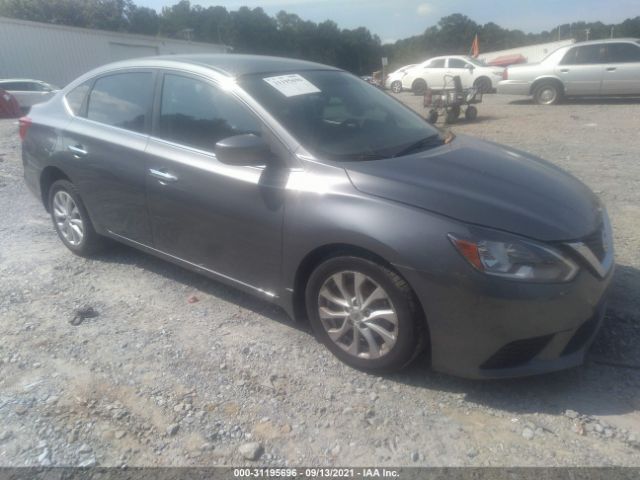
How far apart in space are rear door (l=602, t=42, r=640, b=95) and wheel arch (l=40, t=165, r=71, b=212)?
47.8 feet

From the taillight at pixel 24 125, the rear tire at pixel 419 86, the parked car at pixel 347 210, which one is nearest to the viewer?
the parked car at pixel 347 210

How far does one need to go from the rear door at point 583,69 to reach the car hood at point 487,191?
13.3 metres

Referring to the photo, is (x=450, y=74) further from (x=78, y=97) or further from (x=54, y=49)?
(x=54, y=49)

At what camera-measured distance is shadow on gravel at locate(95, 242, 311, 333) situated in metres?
3.64

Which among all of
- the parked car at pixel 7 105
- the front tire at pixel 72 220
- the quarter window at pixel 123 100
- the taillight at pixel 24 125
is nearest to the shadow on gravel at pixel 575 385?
the quarter window at pixel 123 100

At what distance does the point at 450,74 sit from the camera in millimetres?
22047

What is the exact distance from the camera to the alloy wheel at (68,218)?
4.49 meters

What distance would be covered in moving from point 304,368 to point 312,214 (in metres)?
0.89

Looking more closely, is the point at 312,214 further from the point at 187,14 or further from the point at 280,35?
the point at 187,14

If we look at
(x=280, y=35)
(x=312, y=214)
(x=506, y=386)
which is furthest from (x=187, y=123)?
(x=280, y=35)

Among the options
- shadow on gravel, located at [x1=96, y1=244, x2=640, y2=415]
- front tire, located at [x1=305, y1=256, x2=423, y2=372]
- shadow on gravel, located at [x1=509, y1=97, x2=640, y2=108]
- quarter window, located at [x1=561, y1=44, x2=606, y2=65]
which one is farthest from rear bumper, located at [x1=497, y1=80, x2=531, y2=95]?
front tire, located at [x1=305, y1=256, x2=423, y2=372]

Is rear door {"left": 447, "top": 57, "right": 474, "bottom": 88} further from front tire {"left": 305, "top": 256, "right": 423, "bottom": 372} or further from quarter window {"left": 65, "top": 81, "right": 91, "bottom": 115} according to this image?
front tire {"left": 305, "top": 256, "right": 423, "bottom": 372}

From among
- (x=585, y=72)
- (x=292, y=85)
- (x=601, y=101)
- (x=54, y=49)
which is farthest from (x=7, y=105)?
(x=601, y=101)

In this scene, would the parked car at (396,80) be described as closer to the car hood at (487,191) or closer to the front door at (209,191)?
the front door at (209,191)
